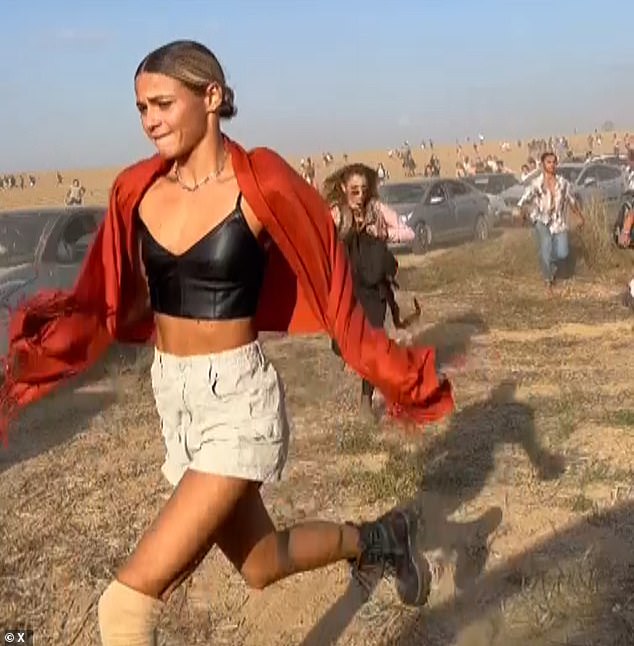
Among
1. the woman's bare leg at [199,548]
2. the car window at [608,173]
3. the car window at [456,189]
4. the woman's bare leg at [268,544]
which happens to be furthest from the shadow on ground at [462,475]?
the car window at [608,173]

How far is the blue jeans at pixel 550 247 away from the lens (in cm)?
1468

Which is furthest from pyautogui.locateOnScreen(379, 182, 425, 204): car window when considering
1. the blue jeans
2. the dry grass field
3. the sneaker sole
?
the sneaker sole

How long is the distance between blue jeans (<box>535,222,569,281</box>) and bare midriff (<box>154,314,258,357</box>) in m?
11.8

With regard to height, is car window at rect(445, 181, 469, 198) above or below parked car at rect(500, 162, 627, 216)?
above

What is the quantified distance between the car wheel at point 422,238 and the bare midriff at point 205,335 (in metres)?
17.8

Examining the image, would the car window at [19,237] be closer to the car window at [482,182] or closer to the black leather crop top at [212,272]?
the black leather crop top at [212,272]

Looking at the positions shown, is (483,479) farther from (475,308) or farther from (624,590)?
(475,308)

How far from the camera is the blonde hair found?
3166mm

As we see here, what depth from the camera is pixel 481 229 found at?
23.7 metres

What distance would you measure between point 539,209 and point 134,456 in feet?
28.4

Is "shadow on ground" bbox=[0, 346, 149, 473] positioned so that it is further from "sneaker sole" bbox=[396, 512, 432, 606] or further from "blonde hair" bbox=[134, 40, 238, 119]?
"blonde hair" bbox=[134, 40, 238, 119]

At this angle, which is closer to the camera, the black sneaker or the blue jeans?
the black sneaker

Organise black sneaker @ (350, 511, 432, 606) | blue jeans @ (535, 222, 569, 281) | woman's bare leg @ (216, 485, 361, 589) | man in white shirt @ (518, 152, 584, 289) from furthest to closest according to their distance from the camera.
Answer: blue jeans @ (535, 222, 569, 281)
man in white shirt @ (518, 152, 584, 289)
black sneaker @ (350, 511, 432, 606)
woman's bare leg @ (216, 485, 361, 589)

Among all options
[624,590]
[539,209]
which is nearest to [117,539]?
[624,590]
